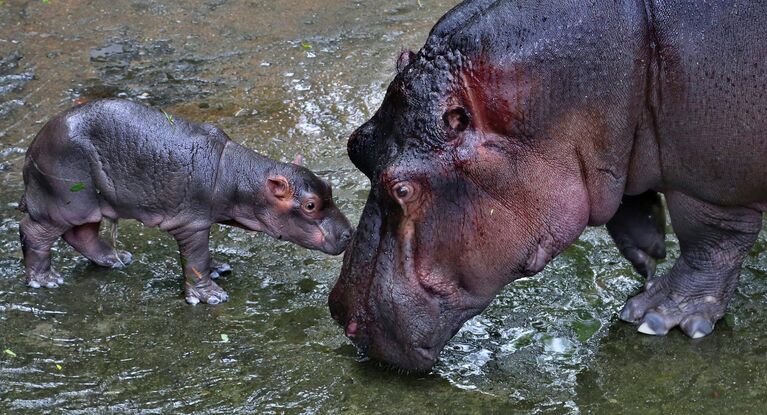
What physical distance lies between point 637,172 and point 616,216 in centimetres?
64

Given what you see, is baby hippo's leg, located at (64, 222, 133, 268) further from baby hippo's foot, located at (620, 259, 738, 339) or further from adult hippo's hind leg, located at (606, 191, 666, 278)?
baby hippo's foot, located at (620, 259, 738, 339)

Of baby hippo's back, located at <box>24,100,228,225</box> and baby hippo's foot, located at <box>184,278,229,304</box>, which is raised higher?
baby hippo's back, located at <box>24,100,228,225</box>

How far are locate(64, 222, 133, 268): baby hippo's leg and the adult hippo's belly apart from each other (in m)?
1.55

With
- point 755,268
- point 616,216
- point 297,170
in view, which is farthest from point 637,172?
point 297,170

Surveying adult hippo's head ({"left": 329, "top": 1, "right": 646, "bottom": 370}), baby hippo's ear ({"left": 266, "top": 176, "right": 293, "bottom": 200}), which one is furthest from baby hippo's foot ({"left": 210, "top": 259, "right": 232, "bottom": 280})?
adult hippo's head ({"left": 329, "top": 1, "right": 646, "bottom": 370})

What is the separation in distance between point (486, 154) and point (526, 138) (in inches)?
5.6

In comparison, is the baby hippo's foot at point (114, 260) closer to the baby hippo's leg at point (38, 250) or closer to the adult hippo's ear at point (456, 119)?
the baby hippo's leg at point (38, 250)

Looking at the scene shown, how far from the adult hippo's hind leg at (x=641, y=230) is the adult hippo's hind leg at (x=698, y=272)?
157mm

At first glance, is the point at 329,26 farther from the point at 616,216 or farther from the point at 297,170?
the point at 616,216

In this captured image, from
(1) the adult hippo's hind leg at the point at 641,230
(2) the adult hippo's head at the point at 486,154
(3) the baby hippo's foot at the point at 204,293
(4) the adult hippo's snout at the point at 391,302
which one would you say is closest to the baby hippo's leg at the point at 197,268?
(3) the baby hippo's foot at the point at 204,293

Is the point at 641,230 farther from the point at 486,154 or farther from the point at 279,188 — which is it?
the point at 279,188

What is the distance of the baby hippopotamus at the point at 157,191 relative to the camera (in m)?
4.63

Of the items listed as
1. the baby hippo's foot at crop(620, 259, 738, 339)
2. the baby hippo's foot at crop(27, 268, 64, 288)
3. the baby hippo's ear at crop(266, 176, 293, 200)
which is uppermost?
the baby hippo's ear at crop(266, 176, 293, 200)

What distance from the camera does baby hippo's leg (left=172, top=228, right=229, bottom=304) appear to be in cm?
456
